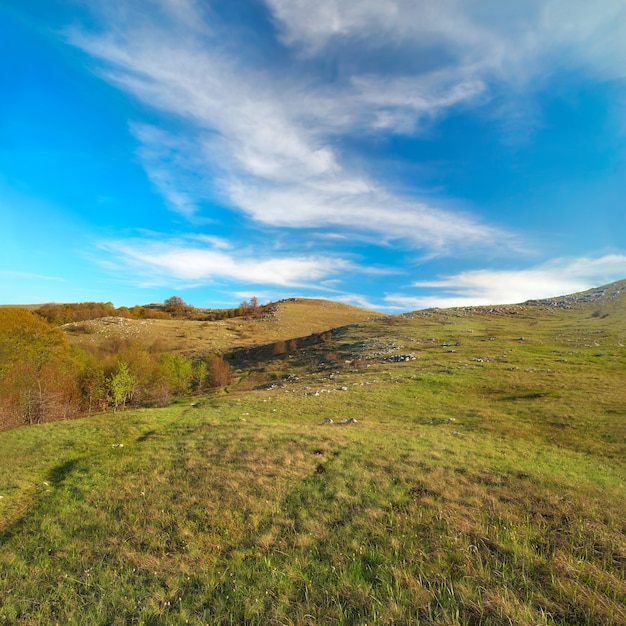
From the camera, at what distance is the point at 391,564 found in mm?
7781

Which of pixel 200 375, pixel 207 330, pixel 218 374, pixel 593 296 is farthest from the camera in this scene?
pixel 207 330

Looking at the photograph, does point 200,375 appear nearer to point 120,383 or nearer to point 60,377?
point 120,383

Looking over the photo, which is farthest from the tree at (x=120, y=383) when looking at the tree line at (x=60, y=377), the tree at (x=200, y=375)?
the tree at (x=200, y=375)

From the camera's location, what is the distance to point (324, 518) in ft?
33.8

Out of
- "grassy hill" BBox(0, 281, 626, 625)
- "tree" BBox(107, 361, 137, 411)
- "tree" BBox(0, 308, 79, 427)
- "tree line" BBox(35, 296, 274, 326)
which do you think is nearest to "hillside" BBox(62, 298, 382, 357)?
"tree line" BBox(35, 296, 274, 326)

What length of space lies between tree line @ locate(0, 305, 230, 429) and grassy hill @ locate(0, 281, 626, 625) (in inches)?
635

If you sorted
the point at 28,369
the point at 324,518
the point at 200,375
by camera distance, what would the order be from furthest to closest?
the point at 200,375, the point at 28,369, the point at 324,518

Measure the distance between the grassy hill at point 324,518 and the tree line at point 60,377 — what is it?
16.1m

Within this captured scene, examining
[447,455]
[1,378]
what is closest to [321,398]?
[447,455]

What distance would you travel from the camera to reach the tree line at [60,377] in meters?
37.1

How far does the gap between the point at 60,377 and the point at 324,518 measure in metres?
48.2

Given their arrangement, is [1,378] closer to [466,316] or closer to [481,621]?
[481,621]

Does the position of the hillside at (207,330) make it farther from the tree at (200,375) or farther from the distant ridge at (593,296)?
the distant ridge at (593,296)

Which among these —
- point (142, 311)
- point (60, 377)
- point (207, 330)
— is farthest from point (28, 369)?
point (142, 311)
